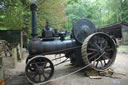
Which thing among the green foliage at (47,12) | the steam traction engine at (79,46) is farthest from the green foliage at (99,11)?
the steam traction engine at (79,46)

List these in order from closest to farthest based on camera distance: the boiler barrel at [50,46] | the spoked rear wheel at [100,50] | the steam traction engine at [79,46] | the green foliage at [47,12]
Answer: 1. the boiler barrel at [50,46]
2. the steam traction engine at [79,46]
3. the spoked rear wheel at [100,50]
4. the green foliage at [47,12]

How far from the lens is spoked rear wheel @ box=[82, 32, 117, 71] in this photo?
396 cm

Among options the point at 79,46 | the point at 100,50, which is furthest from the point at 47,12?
the point at 100,50

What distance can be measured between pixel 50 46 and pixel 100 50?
1.81m

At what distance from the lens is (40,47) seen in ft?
11.8

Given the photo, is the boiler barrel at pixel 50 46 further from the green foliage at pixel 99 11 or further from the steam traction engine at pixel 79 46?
the green foliage at pixel 99 11

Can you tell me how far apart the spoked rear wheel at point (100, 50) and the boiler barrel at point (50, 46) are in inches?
20.7

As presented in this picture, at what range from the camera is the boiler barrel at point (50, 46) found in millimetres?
3500

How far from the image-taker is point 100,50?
399cm

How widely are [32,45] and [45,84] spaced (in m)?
1.25

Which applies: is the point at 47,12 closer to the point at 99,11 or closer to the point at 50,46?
the point at 50,46

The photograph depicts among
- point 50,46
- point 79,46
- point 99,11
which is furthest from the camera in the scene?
point 99,11

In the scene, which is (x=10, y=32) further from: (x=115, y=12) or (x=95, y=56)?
(x=115, y=12)

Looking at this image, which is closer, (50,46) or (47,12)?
(50,46)
